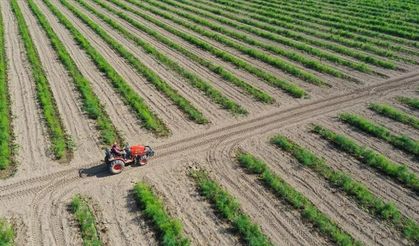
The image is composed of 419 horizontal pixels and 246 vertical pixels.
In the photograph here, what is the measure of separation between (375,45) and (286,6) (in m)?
15.5

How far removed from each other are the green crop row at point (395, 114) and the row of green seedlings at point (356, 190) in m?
6.79

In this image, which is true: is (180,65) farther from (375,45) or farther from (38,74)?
(375,45)

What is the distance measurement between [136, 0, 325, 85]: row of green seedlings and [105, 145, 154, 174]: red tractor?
45.9 ft

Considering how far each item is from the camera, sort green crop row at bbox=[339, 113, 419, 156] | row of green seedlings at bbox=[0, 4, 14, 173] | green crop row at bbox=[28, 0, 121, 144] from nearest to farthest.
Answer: row of green seedlings at bbox=[0, 4, 14, 173] → green crop row at bbox=[339, 113, 419, 156] → green crop row at bbox=[28, 0, 121, 144]

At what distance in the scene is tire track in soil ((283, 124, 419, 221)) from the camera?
57.3 ft

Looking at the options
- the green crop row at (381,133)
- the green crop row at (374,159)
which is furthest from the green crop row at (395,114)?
the green crop row at (374,159)

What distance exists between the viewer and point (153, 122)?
76.1ft

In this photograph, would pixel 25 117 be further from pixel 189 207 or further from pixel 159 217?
pixel 189 207

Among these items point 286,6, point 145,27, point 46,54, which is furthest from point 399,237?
point 286,6

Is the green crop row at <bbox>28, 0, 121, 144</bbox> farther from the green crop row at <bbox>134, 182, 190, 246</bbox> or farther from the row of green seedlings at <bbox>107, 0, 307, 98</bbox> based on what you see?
the row of green seedlings at <bbox>107, 0, 307, 98</bbox>

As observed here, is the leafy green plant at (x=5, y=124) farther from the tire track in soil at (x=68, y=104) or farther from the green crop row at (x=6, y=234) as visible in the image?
the green crop row at (x=6, y=234)

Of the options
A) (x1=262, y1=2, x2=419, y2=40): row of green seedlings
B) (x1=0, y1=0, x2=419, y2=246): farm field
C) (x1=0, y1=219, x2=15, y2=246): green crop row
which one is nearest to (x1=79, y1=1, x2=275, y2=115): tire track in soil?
(x1=0, y1=0, x2=419, y2=246): farm field

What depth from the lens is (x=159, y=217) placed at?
53.7 feet

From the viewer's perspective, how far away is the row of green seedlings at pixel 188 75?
82.6ft
